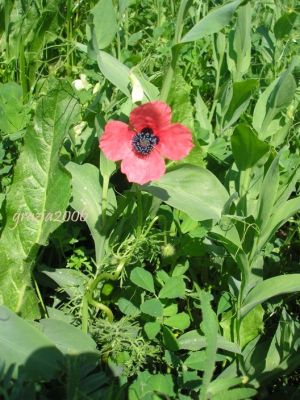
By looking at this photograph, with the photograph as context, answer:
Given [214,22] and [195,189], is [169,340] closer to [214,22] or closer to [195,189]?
[195,189]

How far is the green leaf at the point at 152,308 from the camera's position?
4.73 ft

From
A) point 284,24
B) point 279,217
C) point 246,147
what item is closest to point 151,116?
point 246,147

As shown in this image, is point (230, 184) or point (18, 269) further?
point (230, 184)

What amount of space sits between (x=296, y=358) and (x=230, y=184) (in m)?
0.52

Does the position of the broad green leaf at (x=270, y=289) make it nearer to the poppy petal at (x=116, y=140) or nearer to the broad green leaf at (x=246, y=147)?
the broad green leaf at (x=246, y=147)

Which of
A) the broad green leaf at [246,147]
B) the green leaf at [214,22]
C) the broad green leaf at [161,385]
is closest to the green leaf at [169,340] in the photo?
the broad green leaf at [161,385]

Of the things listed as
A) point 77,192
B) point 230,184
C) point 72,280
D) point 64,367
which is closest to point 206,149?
point 230,184

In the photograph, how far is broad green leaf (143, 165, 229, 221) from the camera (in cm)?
149

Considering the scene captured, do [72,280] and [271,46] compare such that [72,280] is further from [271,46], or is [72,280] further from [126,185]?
[271,46]

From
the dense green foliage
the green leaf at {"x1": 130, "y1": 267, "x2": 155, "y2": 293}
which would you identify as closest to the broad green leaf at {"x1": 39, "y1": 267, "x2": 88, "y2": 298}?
the dense green foliage

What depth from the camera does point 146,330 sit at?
144cm

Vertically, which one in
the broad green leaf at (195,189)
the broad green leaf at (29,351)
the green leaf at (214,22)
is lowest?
the broad green leaf at (29,351)

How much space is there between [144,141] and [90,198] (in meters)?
0.29

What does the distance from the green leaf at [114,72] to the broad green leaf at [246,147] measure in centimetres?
30
